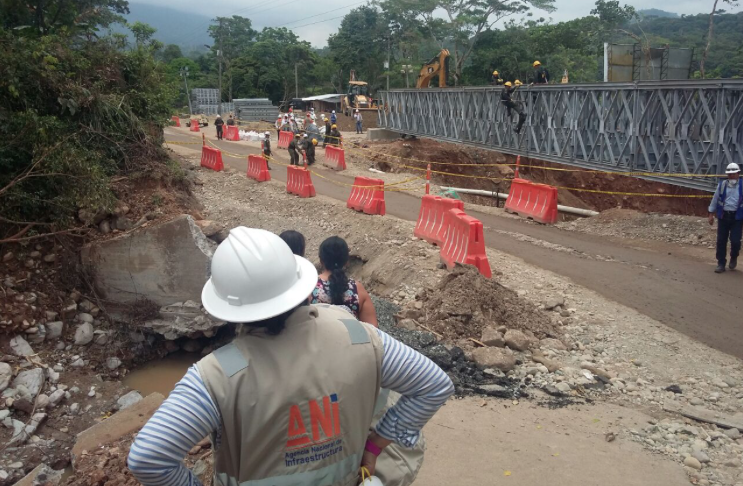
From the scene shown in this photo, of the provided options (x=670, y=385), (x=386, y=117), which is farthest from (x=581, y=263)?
(x=386, y=117)

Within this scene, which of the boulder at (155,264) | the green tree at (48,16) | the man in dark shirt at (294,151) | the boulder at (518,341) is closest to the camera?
the boulder at (518,341)

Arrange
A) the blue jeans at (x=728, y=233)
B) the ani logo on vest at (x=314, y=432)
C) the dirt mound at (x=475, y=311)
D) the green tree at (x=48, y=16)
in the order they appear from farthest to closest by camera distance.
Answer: the green tree at (x=48, y=16) → the blue jeans at (x=728, y=233) → the dirt mound at (x=475, y=311) → the ani logo on vest at (x=314, y=432)

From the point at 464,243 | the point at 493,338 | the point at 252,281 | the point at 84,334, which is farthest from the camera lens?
the point at 464,243

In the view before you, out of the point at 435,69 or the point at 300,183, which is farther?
the point at 435,69

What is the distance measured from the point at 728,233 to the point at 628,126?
492cm

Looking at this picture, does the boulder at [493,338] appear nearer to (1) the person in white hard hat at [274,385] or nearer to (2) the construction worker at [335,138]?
(1) the person in white hard hat at [274,385]

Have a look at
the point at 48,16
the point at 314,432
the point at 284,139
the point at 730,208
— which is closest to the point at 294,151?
the point at 284,139

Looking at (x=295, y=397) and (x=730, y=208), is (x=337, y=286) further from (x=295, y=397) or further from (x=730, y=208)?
(x=730, y=208)

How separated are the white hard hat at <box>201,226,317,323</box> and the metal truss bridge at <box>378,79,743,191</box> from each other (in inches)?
435

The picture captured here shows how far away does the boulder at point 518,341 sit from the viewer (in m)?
6.59

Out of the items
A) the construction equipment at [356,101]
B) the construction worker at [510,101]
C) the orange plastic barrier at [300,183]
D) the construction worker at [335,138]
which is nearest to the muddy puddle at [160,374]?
Answer: the orange plastic barrier at [300,183]

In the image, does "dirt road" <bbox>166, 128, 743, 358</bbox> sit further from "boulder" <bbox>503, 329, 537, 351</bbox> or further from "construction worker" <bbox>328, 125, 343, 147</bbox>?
"construction worker" <bbox>328, 125, 343, 147</bbox>

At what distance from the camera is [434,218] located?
427 inches

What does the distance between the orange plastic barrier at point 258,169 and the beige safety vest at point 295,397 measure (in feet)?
59.1
